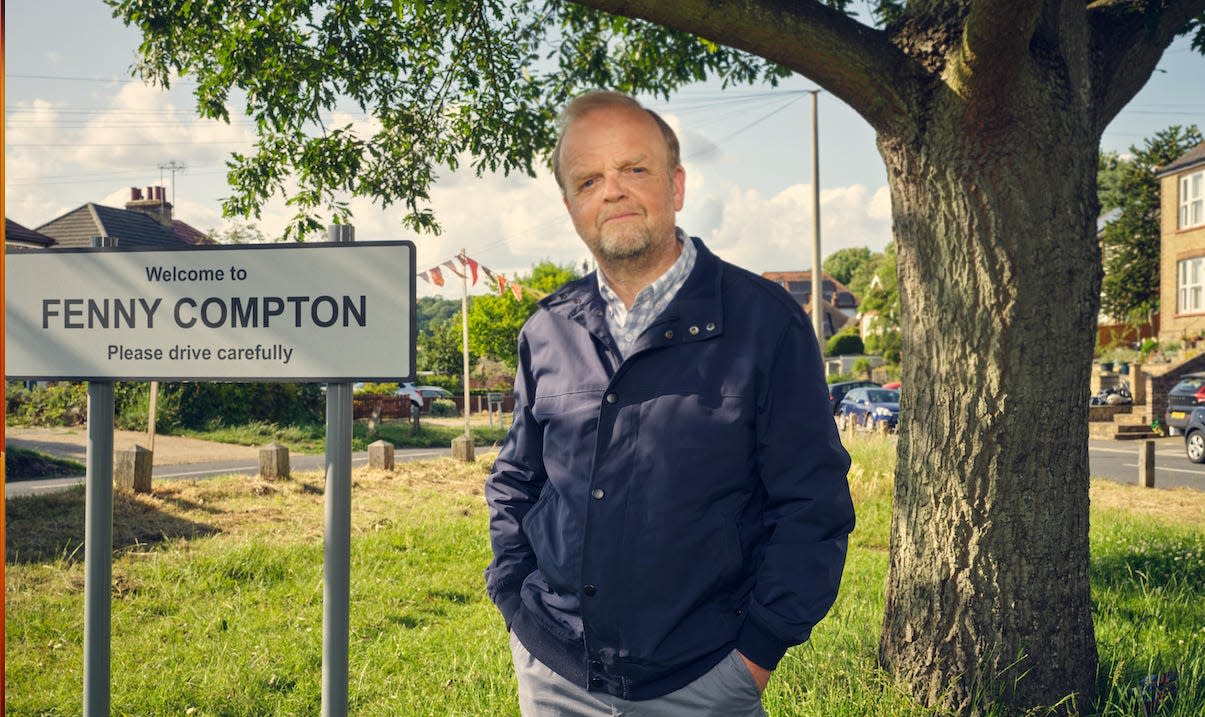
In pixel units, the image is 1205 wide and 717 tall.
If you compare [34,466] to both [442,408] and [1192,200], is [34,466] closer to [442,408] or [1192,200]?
[442,408]

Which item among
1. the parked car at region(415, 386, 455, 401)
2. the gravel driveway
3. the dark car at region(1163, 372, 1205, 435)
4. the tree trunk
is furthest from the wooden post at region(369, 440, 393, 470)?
the parked car at region(415, 386, 455, 401)

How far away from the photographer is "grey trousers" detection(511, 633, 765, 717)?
207 centimetres

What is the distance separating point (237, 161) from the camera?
259 inches

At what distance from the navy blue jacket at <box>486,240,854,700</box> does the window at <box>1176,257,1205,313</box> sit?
3716cm

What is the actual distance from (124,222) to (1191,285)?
124 ft

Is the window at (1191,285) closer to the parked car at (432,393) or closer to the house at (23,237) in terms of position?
the parked car at (432,393)

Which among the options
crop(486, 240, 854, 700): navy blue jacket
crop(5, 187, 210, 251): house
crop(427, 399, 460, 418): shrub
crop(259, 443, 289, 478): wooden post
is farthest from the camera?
crop(427, 399, 460, 418): shrub

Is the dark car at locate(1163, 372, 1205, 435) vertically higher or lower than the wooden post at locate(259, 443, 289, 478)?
higher

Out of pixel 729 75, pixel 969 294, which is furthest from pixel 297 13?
pixel 969 294

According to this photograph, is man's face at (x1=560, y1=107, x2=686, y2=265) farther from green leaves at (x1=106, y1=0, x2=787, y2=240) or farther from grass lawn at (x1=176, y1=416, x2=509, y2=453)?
grass lawn at (x1=176, y1=416, x2=509, y2=453)

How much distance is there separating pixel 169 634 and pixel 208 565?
58.1 inches

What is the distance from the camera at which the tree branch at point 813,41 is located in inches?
144

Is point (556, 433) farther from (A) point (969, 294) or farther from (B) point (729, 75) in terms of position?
(B) point (729, 75)

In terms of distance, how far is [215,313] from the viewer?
297 cm
